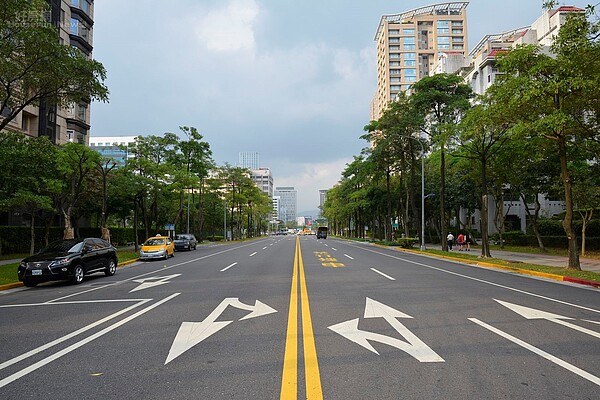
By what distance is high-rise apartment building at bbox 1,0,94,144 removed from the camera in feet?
108

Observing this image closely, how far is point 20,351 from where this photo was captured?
573 centimetres

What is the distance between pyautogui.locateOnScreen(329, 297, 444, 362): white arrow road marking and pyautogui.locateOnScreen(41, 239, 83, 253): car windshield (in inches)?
428

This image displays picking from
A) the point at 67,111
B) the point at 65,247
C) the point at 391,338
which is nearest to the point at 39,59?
the point at 65,247

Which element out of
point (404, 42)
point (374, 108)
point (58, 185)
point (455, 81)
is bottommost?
point (58, 185)

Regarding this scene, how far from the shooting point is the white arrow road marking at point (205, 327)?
571 cm

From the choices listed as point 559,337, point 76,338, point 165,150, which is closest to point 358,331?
point 559,337

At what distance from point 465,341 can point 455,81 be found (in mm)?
32821

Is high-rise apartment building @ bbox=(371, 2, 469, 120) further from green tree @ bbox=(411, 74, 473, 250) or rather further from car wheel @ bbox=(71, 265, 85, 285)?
car wheel @ bbox=(71, 265, 85, 285)

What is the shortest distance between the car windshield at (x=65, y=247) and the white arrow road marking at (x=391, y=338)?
10.9 m

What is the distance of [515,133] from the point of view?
16562 millimetres

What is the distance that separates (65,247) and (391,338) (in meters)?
12.4

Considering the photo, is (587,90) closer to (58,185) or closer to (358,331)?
(358,331)

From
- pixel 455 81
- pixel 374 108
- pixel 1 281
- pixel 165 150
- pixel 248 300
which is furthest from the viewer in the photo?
pixel 374 108

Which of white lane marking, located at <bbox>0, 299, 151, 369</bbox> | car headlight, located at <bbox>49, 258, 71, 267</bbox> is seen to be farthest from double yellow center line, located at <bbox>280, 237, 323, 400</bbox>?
car headlight, located at <bbox>49, 258, 71, 267</bbox>
